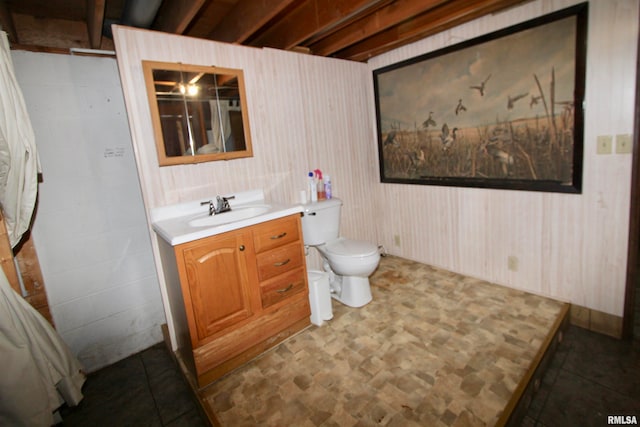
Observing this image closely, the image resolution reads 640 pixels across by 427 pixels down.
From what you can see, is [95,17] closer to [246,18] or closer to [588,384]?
[246,18]

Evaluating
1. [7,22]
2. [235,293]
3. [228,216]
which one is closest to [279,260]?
[235,293]

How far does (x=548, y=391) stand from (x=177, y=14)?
10.1 ft

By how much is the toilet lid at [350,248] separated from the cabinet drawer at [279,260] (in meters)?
0.37

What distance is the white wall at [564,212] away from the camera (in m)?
1.78

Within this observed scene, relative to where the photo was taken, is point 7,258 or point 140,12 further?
point 140,12

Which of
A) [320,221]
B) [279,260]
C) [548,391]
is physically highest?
[320,221]

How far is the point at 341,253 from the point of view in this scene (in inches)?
92.0

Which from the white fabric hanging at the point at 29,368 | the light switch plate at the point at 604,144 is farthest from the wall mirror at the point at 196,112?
the light switch plate at the point at 604,144

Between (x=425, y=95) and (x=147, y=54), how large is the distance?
2065 millimetres

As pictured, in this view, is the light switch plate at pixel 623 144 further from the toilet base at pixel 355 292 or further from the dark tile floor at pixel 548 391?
the toilet base at pixel 355 292

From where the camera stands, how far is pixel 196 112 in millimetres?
2057

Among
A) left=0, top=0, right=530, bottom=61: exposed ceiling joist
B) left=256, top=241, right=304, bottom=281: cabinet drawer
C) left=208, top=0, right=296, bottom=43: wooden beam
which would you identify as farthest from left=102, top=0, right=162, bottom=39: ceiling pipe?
left=256, top=241, right=304, bottom=281: cabinet drawer

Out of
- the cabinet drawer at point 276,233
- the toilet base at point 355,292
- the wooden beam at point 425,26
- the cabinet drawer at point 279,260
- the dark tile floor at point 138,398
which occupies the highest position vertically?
the wooden beam at point 425,26

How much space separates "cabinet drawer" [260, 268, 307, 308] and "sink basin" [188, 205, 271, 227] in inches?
17.4
